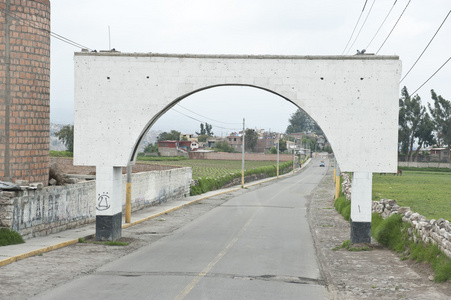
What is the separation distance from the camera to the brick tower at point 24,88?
1700 centimetres

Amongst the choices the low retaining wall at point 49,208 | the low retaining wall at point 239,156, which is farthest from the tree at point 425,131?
the low retaining wall at point 49,208

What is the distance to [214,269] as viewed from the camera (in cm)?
1214

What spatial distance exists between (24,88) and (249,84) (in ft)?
24.7

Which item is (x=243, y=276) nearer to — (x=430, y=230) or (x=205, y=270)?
(x=205, y=270)

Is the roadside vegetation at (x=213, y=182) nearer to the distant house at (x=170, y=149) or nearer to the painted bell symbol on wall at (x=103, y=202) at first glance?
the painted bell symbol on wall at (x=103, y=202)

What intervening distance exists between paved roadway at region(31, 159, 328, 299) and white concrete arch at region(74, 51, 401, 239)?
2.70 meters

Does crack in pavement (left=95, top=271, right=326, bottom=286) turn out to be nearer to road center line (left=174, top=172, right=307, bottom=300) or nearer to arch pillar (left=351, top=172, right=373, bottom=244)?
road center line (left=174, top=172, right=307, bottom=300)

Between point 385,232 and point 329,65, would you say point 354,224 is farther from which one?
point 329,65

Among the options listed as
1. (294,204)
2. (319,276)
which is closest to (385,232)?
(319,276)

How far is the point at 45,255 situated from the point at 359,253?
27.6 ft

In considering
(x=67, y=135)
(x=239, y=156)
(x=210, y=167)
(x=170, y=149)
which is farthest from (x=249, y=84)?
(x=170, y=149)

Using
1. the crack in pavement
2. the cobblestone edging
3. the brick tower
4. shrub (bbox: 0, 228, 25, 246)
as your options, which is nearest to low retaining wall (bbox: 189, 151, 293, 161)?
the brick tower

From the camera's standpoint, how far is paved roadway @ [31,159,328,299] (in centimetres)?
983

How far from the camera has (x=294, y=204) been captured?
3447 cm
